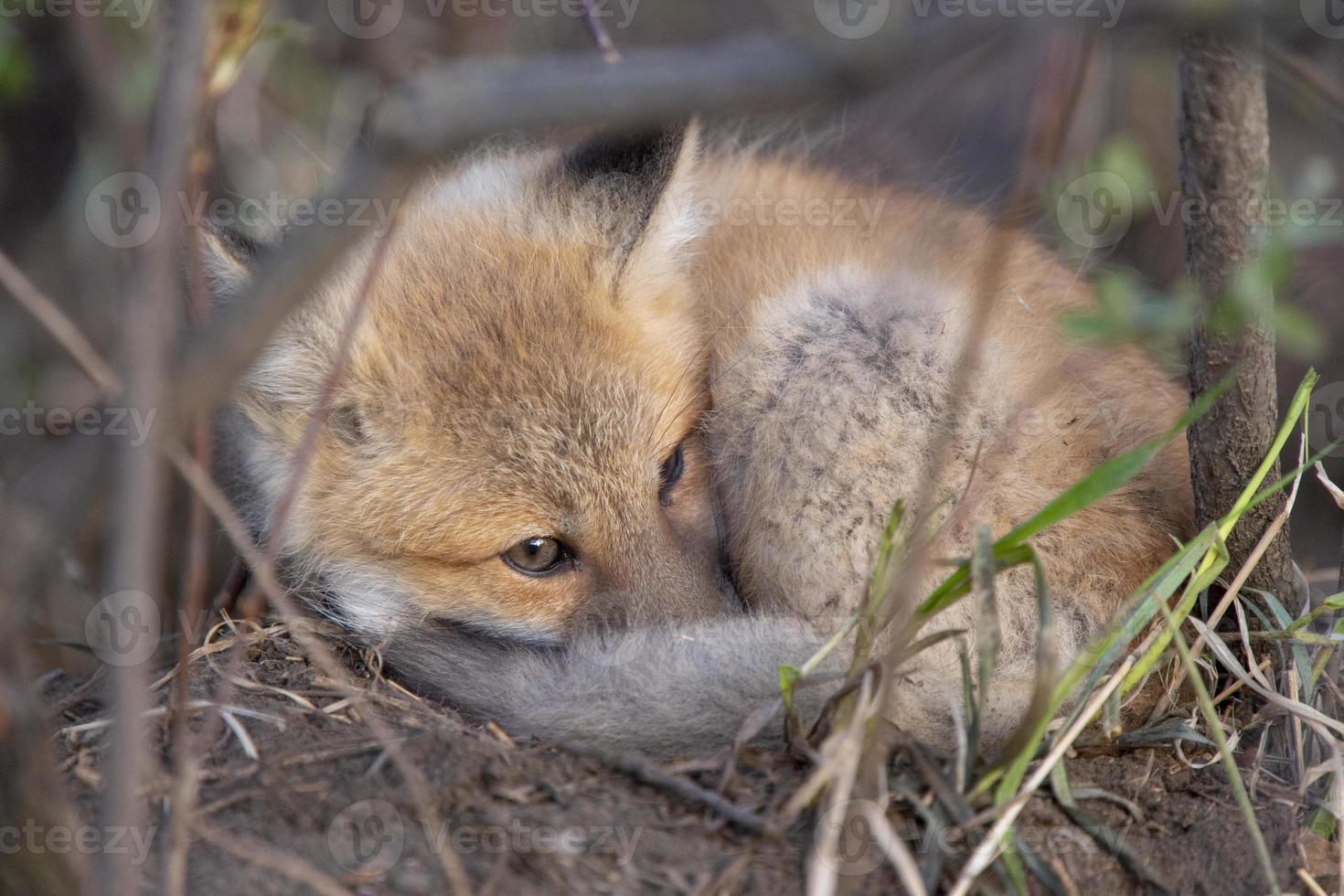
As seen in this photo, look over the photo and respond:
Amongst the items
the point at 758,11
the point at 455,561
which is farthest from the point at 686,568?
the point at 758,11

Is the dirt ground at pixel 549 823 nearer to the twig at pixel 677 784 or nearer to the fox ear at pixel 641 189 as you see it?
the twig at pixel 677 784

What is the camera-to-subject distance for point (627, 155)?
255 cm

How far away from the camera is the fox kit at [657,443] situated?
202cm

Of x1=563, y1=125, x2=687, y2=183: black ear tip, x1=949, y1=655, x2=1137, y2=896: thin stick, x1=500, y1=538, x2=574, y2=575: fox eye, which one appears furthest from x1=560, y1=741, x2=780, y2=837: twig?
x1=563, y1=125, x2=687, y2=183: black ear tip

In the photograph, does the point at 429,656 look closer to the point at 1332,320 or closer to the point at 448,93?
the point at 448,93

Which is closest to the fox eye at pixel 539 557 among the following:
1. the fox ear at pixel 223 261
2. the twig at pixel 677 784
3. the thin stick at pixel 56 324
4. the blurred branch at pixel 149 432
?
the twig at pixel 677 784

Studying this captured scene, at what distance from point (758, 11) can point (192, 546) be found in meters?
4.68

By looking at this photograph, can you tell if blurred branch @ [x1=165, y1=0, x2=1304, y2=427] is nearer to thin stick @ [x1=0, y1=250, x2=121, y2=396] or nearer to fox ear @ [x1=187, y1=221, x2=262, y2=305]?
thin stick @ [x1=0, y1=250, x2=121, y2=396]

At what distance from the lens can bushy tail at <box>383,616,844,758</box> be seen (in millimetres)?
1827

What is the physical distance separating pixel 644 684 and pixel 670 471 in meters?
0.75

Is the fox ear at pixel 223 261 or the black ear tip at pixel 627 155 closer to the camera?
the fox ear at pixel 223 261

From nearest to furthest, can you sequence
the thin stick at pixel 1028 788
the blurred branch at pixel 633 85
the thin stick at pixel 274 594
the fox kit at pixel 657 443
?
the blurred branch at pixel 633 85 < the thin stick at pixel 274 594 < the thin stick at pixel 1028 788 < the fox kit at pixel 657 443

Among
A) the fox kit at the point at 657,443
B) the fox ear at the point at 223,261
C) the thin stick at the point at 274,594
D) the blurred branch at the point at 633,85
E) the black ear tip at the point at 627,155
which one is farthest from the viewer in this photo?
the black ear tip at the point at 627,155

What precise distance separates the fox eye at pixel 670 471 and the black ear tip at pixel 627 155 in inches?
27.5
